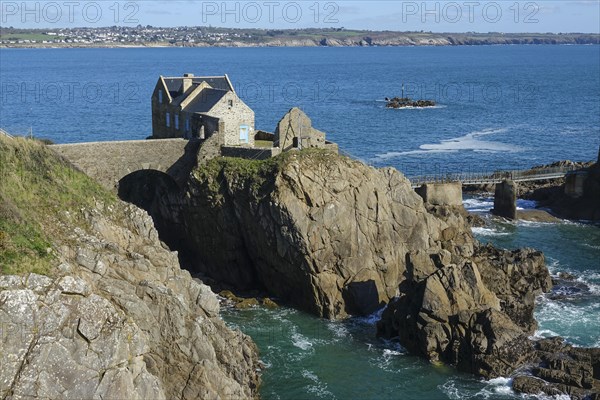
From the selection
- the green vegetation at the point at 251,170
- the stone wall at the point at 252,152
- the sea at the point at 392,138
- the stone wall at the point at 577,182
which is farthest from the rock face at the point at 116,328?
the stone wall at the point at 577,182

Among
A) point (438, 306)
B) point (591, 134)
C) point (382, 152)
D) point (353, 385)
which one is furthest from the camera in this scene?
point (591, 134)

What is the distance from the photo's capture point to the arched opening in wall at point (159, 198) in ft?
171

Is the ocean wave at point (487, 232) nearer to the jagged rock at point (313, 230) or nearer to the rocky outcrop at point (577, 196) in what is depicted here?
the rocky outcrop at point (577, 196)

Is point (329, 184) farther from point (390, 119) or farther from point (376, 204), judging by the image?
point (390, 119)

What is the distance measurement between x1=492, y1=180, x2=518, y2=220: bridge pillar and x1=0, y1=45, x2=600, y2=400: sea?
3.44 ft

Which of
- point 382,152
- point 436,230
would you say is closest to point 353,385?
point 436,230

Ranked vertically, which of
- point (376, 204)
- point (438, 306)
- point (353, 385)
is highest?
point (376, 204)

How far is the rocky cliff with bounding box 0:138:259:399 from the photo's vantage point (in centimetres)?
2645

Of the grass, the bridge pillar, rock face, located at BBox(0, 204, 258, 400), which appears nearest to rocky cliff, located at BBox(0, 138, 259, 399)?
rock face, located at BBox(0, 204, 258, 400)

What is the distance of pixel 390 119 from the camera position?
112938 mm

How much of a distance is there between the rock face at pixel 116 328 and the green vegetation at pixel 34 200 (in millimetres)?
→ 571

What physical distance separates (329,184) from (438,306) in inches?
404

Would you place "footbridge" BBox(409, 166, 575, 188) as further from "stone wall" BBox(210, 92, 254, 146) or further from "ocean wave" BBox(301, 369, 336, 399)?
"ocean wave" BBox(301, 369, 336, 399)

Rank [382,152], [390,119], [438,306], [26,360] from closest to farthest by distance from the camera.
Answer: [26,360] → [438,306] → [382,152] → [390,119]
